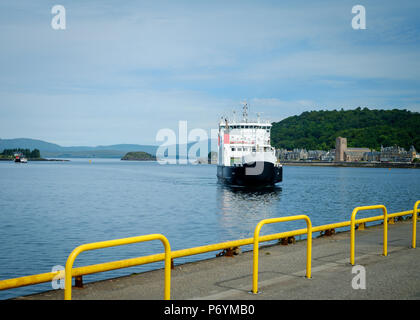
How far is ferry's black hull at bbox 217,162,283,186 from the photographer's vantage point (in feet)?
172

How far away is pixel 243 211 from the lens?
35250 millimetres

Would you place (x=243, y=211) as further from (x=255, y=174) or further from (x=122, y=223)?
(x=255, y=174)

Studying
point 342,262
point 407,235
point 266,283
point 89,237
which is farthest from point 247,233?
point 266,283

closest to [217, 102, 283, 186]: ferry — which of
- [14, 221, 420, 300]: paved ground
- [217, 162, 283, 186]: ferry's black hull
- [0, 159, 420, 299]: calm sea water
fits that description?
[217, 162, 283, 186]: ferry's black hull

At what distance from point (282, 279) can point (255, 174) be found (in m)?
44.9

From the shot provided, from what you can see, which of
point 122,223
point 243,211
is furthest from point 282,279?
point 243,211

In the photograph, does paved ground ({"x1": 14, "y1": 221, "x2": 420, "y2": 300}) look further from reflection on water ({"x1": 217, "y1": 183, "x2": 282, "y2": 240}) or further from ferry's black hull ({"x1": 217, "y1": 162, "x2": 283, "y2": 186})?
ferry's black hull ({"x1": 217, "y1": 162, "x2": 283, "y2": 186})

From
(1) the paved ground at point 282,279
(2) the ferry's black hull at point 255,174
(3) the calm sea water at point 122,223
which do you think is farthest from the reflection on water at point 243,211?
(1) the paved ground at point 282,279

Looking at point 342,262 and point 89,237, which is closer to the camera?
point 342,262
